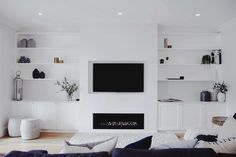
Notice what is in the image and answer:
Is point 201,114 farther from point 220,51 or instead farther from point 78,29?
point 78,29

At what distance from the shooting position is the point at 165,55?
6.11 meters

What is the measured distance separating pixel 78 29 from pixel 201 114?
3715mm

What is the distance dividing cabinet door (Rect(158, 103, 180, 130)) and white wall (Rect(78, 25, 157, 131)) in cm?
17

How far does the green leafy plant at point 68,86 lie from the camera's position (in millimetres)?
5910

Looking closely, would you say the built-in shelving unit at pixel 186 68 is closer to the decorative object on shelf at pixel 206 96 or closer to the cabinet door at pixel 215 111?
the decorative object on shelf at pixel 206 96

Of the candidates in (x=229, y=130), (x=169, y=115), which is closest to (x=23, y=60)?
(x=169, y=115)

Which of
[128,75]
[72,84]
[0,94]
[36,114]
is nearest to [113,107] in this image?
[128,75]

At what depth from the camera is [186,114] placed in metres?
5.59

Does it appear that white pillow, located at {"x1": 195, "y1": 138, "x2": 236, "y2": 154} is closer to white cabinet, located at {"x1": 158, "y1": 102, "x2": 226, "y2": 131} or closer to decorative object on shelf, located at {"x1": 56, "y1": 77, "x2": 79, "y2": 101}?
white cabinet, located at {"x1": 158, "y1": 102, "x2": 226, "y2": 131}

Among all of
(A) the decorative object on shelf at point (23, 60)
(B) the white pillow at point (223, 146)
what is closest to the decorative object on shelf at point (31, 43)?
(A) the decorative object on shelf at point (23, 60)

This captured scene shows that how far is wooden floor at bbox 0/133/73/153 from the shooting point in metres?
4.38

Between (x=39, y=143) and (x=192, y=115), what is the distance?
138 inches

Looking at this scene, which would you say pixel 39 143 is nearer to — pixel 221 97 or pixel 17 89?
pixel 17 89

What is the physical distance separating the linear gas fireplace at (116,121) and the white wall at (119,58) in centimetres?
10
